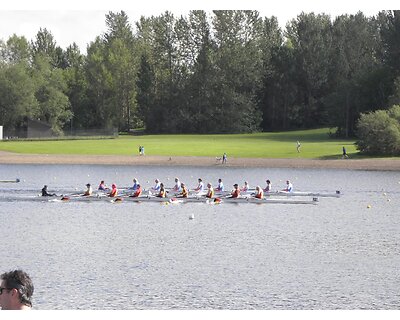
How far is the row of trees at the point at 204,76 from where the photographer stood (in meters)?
117

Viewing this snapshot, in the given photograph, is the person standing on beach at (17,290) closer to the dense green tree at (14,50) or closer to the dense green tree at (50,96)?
the dense green tree at (50,96)

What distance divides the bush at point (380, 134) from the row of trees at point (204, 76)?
33325mm

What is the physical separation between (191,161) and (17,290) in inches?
2928

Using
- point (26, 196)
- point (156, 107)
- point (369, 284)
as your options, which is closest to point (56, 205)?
point (26, 196)

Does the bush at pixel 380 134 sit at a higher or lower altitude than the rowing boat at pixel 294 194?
higher

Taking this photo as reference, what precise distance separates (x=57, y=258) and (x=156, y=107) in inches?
3584

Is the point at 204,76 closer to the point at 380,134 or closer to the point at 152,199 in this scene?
the point at 380,134

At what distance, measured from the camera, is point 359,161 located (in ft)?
250

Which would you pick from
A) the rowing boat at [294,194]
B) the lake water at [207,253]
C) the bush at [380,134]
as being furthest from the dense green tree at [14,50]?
the rowing boat at [294,194]

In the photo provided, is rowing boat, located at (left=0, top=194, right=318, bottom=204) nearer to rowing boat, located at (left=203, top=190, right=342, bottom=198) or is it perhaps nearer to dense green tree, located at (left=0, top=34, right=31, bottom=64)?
rowing boat, located at (left=203, top=190, right=342, bottom=198)

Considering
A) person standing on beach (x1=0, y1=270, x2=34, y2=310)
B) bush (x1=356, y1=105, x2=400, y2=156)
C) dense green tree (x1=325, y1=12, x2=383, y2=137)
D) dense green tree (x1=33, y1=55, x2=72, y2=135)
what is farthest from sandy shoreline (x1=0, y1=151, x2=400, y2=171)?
person standing on beach (x1=0, y1=270, x2=34, y2=310)

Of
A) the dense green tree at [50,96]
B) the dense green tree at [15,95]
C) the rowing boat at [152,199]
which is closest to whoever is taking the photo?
the rowing boat at [152,199]

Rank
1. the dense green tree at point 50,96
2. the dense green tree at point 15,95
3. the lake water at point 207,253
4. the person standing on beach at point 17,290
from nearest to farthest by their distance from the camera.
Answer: the person standing on beach at point 17,290, the lake water at point 207,253, the dense green tree at point 15,95, the dense green tree at point 50,96

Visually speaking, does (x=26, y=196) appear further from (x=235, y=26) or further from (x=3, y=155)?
(x=235, y=26)
